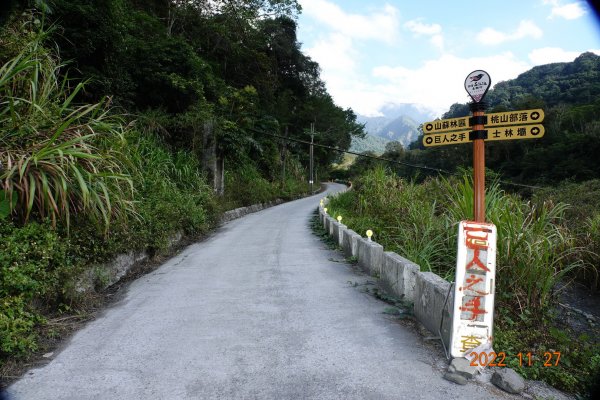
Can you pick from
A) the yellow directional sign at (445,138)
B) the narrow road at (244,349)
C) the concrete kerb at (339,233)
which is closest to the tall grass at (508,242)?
the concrete kerb at (339,233)

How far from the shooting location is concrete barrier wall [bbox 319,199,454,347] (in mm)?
3410

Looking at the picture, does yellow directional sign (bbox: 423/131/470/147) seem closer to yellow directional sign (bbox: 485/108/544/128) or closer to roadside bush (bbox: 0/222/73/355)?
yellow directional sign (bbox: 485/108/544/128)

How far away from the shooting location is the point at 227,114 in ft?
59.2

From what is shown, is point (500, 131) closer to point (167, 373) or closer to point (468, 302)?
point (468, 302)

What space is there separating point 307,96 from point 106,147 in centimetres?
3169

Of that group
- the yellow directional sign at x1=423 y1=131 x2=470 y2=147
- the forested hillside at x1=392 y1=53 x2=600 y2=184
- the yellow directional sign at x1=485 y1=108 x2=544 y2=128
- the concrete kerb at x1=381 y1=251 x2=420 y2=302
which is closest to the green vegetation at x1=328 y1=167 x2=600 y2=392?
the concrete kerb at x1=381 y1=251 x2=420 y2=302

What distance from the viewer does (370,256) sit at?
6.05m

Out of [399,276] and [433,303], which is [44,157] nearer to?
[399,276]

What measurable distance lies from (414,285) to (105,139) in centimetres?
486

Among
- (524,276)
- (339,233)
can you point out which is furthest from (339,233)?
(524,276)

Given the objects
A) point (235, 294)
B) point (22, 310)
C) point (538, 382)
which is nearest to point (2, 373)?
point (22, 310)
